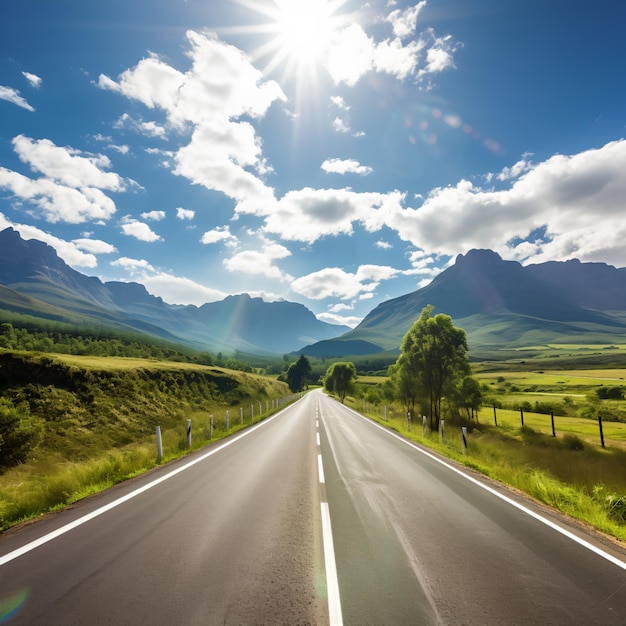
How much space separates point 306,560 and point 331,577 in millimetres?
573

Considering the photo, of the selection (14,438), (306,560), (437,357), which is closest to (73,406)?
(14,438)

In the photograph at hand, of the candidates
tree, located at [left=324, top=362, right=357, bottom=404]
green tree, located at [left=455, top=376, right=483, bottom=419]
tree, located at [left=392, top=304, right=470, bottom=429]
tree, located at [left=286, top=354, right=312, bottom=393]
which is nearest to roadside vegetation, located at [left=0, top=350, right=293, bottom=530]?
tree, located at [left=392, top=304, right=470, bottom=429]

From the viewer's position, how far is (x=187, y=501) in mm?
6824

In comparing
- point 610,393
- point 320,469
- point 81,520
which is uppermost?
point 81,520

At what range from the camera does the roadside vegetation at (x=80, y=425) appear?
25.8 feet

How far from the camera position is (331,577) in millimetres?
4047

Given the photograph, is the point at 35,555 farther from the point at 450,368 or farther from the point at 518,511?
the point at 450,368

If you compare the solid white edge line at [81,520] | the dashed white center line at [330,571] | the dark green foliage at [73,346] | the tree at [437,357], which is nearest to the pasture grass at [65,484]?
the solid white edge line at [81,520]

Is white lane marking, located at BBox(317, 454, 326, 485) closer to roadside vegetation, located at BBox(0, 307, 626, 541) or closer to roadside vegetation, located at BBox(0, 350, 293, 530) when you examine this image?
roadside vegetation, located at BBox(0, 307, 626, 541)

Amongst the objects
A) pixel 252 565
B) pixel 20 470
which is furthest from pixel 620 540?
pixel 20 470

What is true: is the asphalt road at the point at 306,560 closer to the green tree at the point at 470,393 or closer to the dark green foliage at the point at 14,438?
the dark green foliage at the point at 14,438

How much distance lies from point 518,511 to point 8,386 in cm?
2763

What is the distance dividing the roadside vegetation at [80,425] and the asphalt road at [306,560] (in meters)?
1.24

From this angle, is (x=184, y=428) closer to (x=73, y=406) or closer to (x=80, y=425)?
(x=80, y=425)
